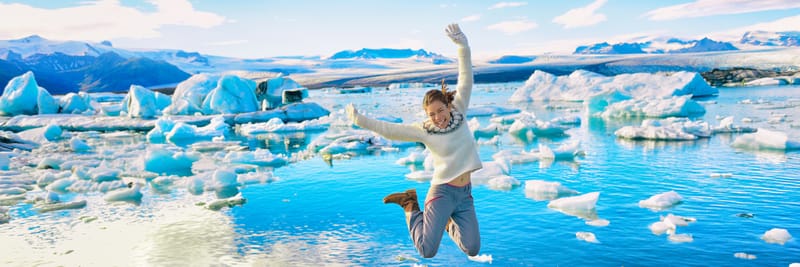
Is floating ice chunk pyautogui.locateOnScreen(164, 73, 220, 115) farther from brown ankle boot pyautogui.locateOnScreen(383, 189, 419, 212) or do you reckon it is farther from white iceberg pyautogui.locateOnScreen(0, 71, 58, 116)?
brown ankle boot pyautogui.locateOnScreen(383, 189, 419, 212)

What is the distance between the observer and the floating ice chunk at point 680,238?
5.86m

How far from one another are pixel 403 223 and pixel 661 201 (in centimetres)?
334

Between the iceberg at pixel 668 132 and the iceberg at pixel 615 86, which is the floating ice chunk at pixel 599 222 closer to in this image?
the iceberg at pixel 668 132

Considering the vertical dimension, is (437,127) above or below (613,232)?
above

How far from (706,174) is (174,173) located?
10101 millimetres

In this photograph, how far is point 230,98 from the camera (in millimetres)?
28875

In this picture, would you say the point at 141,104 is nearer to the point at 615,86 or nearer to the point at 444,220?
the point at 615,86

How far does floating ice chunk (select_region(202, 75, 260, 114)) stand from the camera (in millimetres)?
28484

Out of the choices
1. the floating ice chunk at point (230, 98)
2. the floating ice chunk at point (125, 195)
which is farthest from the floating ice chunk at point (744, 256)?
the floating ice chunk at point (230, 98)

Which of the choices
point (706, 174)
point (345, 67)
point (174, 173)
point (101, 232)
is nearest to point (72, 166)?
point (174, 173)

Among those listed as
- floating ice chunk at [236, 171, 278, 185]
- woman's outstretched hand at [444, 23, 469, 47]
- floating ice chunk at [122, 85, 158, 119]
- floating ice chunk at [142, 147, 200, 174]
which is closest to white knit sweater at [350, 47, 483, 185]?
woman's outstretched hand at [444, 23, 469, 47]

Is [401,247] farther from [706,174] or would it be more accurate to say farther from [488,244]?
[706,174]

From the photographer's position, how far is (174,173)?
39.3 ft

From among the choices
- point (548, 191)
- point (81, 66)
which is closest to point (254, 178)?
point (548, 191)
